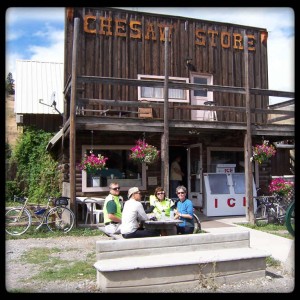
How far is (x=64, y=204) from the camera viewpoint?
10148 mm

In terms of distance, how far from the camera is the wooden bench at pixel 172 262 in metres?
5.20

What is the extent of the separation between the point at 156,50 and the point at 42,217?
22.4ft

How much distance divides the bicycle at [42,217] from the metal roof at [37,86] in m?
8.57

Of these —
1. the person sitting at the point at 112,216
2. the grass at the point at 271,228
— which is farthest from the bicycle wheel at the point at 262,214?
the person sitting at the point at 112,216

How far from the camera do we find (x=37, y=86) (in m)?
19.2

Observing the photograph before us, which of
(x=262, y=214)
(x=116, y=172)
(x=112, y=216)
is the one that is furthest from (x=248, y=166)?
(x=112, y=216)

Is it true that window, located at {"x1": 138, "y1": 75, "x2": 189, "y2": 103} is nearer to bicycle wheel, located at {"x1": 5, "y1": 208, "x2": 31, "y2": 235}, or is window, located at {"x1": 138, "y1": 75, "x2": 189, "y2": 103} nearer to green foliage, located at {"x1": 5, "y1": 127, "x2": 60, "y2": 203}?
green foliage, located at {"x1": 5, "y1": 127, "x2": 60, "y2": 203}

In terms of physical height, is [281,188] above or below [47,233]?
above

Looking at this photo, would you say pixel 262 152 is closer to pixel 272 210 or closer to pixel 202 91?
pixel 272 210

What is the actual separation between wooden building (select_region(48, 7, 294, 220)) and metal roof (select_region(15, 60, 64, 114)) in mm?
5027

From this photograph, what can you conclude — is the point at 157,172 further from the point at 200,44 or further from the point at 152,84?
the point at 200,44
